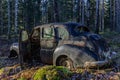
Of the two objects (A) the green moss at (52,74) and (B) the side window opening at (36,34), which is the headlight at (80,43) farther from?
(B) the side window opening at (36,34)

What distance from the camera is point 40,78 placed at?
6484mm

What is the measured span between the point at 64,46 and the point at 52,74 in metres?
2.04

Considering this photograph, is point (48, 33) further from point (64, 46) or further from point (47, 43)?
point (64, 46)

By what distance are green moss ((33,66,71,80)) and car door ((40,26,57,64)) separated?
95.6 inches

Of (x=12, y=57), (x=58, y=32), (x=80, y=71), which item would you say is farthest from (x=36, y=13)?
(x=80, y=71)

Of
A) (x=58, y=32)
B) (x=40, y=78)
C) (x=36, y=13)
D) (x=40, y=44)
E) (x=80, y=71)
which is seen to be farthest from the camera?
(x=36, y=13)

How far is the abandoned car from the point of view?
25.7 feet

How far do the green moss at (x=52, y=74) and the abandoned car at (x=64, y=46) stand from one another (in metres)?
1.25

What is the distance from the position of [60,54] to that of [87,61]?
45.5 inches

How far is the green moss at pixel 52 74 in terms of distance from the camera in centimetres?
644

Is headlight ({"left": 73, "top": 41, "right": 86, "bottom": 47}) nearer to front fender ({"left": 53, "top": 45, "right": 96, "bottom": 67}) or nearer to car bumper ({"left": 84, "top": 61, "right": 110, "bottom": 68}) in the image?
front fender ({"left": 53, "top": 45, "right": 96, "bottom": 67})

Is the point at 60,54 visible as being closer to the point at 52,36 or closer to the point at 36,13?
the point at 52,36

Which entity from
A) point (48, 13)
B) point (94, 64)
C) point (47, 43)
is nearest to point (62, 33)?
point (47, 43)

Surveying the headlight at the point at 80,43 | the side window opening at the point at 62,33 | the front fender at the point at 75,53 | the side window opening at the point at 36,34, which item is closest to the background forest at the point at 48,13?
the side window opening at the point at 36,34
